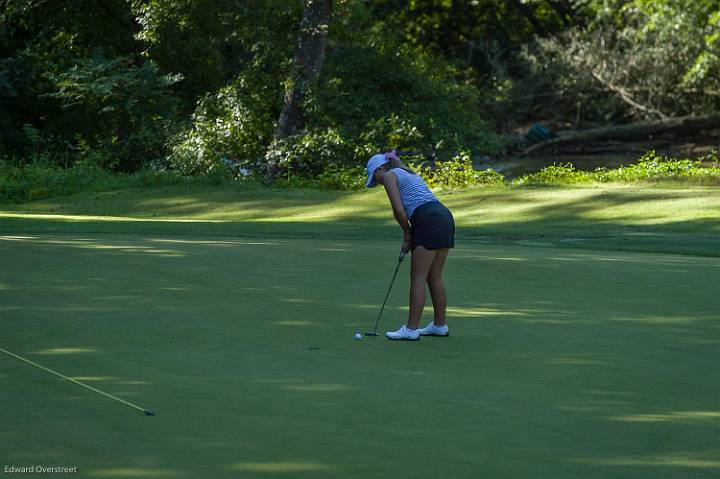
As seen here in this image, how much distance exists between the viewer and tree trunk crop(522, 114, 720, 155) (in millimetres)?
42219

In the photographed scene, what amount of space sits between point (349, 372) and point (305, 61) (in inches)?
912

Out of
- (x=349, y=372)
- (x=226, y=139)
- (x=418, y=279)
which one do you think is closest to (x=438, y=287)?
(x=418, y=279)

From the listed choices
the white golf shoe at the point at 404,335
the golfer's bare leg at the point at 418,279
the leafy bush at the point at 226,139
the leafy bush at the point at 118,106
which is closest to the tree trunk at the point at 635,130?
the leafy bush at the point at 118,106

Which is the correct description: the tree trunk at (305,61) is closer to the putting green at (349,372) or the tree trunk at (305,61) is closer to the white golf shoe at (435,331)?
the putting green at (349,372)

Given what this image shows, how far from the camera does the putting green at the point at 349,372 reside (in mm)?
5527

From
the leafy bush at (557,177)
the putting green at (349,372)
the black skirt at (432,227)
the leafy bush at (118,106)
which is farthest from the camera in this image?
the leafy bush at (118,106)

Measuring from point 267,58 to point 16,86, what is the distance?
840 centimetres

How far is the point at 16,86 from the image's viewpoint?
115 feet

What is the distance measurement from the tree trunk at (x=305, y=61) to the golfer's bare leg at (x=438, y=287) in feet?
67.4

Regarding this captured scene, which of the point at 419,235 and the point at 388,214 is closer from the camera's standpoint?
the point at 419,235

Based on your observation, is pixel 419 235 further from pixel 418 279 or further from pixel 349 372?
pixel 349 372

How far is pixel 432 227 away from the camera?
9156mm

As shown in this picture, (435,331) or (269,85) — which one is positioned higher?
(269,85)

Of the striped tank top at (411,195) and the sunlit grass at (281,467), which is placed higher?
the striped tank top at (411,195)
